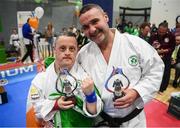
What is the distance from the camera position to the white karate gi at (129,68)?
139 centimetres

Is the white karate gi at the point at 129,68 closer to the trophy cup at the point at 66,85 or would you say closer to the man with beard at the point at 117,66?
the man with beard at the point at 117,66

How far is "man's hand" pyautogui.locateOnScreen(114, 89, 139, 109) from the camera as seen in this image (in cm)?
126

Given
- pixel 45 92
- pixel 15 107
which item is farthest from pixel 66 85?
pixel 15 107

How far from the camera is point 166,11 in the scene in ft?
30.4

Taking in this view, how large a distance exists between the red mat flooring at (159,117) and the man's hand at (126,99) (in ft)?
7.06

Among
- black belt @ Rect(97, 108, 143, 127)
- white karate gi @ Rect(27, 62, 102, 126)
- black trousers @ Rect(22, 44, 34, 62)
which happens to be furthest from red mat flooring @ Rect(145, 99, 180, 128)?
black trousers @ Rect(22, 44, 34, 62)

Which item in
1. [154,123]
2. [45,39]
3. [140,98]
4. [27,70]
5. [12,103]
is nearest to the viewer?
[140,98]

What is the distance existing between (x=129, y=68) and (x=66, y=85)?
0.40 metres

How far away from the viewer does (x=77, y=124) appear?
52.7 inches

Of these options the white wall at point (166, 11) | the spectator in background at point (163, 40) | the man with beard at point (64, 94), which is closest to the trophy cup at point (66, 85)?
the man with beard at point (64, 94)

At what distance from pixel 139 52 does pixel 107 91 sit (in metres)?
0.32

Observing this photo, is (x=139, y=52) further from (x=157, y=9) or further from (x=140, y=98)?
(x=157, y=9)

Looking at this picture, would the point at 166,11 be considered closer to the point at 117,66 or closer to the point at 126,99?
the point at 117,66

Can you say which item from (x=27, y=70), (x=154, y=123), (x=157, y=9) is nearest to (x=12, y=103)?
(x=27, y=70)
